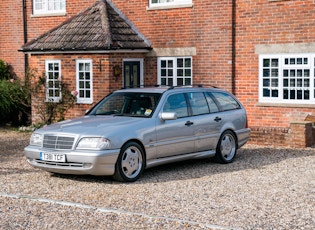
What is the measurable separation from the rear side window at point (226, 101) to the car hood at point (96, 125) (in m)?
2.34

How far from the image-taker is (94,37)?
18.4 metres

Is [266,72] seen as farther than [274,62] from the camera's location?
Yes

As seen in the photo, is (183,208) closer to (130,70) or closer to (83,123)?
(83,123)

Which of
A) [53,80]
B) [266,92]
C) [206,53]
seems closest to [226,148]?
[266,92]

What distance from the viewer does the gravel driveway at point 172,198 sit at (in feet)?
25.9

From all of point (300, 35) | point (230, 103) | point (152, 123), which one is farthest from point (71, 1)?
point (152, 123)

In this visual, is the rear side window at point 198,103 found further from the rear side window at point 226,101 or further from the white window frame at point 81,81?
the white window frame at point 81,81

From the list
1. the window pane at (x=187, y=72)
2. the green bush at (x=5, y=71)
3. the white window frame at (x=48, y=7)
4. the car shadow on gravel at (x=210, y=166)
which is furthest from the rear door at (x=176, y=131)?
the green bush at (x=5, y=71)

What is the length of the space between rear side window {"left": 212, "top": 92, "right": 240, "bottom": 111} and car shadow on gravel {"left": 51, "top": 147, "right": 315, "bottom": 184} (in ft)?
3.68

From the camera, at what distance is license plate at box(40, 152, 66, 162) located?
10.4 m

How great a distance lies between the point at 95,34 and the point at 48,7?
395cm

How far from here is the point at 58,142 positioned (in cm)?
1063

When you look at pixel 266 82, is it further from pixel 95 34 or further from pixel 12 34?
pixel 12 34

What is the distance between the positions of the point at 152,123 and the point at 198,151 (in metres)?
1.42
